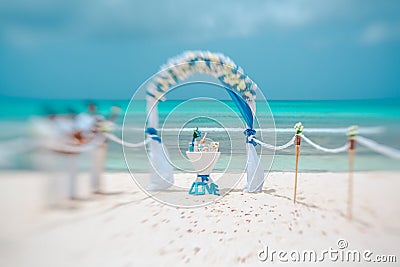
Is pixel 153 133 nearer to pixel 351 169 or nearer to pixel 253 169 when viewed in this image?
pixel 253 169

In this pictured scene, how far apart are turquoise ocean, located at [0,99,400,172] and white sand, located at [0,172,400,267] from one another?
38 centimetres

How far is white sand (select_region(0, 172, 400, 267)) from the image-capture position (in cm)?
338

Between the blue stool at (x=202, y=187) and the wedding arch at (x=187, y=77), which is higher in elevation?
the wedding arch at (x=187, y=77)

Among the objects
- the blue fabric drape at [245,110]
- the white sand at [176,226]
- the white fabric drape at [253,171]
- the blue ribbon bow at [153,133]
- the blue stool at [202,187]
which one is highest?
the blue fabric drape at [245,110]

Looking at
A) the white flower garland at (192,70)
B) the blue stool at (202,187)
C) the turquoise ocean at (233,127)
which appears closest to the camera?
the turquoise ocean at (233,127)

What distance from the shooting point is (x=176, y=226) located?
4.45 meters

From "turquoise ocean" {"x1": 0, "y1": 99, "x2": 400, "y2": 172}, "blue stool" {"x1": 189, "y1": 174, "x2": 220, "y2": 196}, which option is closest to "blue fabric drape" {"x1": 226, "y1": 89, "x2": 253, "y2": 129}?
"turquoise ocean" {"x1": 0, "y1": 99, "x2": 400, "y2": 172}

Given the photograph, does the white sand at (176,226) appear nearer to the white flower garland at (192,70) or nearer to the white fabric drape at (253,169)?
the white fabric drape at (253,169)

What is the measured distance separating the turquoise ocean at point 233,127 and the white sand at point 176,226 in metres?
0.38

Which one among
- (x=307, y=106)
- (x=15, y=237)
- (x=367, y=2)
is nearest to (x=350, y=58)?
(x=367, y=2)

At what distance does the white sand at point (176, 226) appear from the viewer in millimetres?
3383

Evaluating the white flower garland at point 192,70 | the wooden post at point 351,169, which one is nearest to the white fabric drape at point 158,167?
the white flower garland at point 192,70

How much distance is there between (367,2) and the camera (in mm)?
7680

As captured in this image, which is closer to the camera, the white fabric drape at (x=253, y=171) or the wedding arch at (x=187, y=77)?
the wedding arch at (x=187, y=77)
